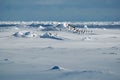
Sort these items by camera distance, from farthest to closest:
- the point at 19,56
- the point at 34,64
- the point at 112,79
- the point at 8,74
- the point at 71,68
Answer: the point at 19,56 < the point at 34,64 < the point at 71,68 < the point at 8,74 < the point at 112,79

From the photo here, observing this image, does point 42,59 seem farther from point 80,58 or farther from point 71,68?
point 71,68

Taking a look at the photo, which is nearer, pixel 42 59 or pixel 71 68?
pixel 71 68

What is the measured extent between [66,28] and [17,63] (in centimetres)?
4514

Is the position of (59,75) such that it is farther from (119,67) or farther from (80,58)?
(80,58)

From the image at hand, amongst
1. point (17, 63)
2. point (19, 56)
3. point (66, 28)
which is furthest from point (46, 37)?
point (17, 63)

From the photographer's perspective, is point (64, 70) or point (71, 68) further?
point (71, 68)

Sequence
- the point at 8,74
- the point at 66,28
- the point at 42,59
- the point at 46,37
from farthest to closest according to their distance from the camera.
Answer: the point at 66,28 → the point at 46,37 → the point at 42,59 → the point at 8,74

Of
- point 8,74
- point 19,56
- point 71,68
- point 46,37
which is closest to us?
point 8,74

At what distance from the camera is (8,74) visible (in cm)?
2072

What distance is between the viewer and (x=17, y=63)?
25141 millimetres

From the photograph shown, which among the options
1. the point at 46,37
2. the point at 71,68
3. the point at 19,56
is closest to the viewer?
the point at 71,68

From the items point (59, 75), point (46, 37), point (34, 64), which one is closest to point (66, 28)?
point (46, 37)

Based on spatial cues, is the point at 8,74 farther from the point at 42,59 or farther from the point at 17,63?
the point at 42,59

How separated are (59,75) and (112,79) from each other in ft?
9.55
